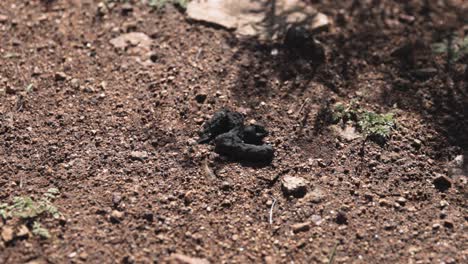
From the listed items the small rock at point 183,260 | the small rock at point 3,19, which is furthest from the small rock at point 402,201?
the small rock at point 3,19

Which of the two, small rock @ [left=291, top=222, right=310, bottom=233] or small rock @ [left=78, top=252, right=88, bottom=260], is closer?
small rock @ [left=78, top=252, right=88, bottom=260]

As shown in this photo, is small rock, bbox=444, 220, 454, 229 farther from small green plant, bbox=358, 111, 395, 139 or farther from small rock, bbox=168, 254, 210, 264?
small rock, bbox=168, 254, 210, 264

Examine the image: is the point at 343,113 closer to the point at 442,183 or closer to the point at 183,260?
the point at 442,183

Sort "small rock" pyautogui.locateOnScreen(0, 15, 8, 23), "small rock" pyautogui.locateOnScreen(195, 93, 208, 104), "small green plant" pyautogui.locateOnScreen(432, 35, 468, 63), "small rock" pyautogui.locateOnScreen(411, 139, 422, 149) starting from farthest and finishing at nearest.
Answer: "small rock" pyautogui.locateOnScreen(0, 15, 8, 23) < "small green plant" pyautogui.locateOnScreen(432, 35, 468, 63) < "small rock" pyautogui.locateOnScreen(195, 93, 208, 104) < "small rock" pyautogui.locateOnScreen(411, 139, 422, 149)

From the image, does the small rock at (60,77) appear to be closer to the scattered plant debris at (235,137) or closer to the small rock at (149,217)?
the scattered plant debris at (235,137)

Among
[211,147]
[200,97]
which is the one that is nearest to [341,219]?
[211,147]

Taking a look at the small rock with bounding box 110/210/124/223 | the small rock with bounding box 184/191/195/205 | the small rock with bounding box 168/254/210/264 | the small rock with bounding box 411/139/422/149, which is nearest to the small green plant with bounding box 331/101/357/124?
the small rock with bounding box 411/139/422/149
